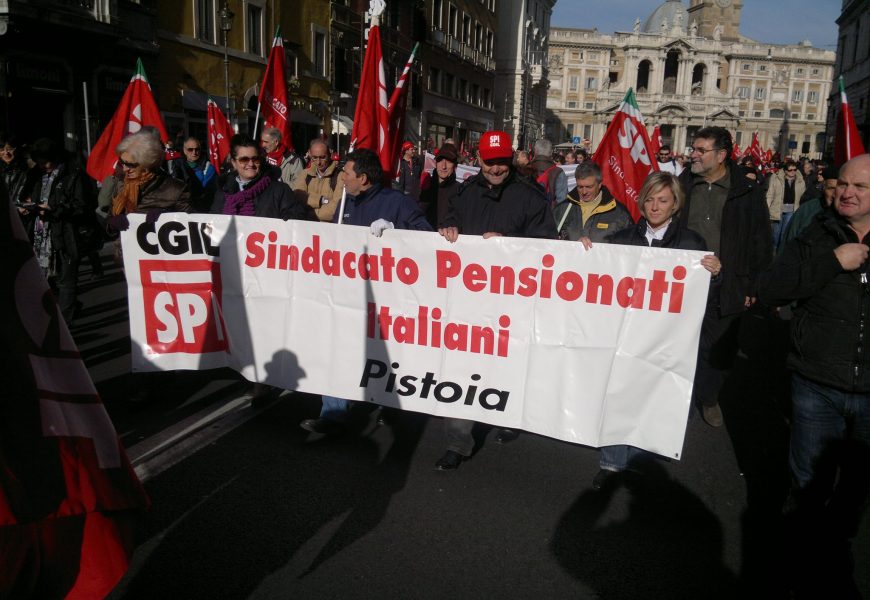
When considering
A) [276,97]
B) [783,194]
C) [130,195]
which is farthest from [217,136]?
[783,194]

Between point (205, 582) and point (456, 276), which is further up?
point (456, 276)

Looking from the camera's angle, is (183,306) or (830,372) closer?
(830,372)

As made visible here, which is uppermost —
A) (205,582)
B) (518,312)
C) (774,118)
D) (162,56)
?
(774,118)

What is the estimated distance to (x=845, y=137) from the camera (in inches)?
233

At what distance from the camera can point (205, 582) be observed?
2.82m

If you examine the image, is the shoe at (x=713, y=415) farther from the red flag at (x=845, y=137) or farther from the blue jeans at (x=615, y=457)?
the red flag at (x=845, y=137)

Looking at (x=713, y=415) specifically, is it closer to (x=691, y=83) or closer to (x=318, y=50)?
(x=318, y=50)

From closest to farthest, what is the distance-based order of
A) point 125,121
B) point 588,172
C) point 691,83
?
1. point 588,172
2. point 125,121
3. point 691,83

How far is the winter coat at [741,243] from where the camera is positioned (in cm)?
492

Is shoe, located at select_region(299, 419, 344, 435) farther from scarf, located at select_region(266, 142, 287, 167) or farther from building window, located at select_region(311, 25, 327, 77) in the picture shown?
building window, located at select_region(311, 25, 327, 77)

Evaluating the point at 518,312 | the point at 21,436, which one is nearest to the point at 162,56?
the point at 518,312

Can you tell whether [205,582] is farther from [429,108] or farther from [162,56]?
[429,108]

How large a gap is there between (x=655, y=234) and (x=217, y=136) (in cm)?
868

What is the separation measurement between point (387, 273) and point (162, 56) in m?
18.3
